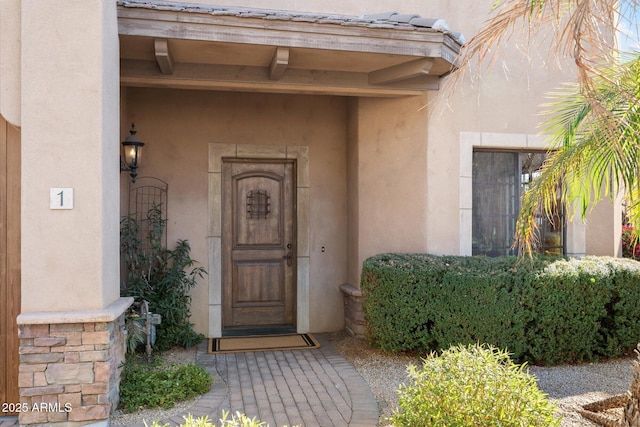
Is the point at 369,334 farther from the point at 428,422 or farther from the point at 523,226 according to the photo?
the point at 428,422

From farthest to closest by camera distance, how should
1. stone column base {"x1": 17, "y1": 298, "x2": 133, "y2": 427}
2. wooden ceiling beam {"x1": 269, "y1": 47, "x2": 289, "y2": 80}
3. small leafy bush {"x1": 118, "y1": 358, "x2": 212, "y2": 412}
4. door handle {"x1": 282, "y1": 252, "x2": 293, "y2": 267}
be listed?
door handle {"x1": 282, "y1": 252, "x2": 293, "y2": 267} < wooden ceiling beam {"x1": 269, "y1": 47, "x2": 289, "y2": 80} < small leafy bush {"x1": 118, "y1": 358, "x2": 212, "y2": 412} < stone column base {"x1": 17, "y1": 298, "x2": 133, "y2": 427}

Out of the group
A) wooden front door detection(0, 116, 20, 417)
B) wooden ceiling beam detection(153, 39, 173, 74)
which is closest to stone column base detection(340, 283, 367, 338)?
wooden ceiling beam detection(153, 39, 173, 74)

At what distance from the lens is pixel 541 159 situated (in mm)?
6188

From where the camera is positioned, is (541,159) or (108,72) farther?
(541,159)

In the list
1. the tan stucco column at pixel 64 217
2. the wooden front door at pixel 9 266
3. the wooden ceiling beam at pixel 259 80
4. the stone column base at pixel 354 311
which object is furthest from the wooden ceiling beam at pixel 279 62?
the stone column base at pixel 354 311

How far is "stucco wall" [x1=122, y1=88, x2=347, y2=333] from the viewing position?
6.16 m

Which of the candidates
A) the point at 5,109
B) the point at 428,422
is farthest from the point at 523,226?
the point at 5,109

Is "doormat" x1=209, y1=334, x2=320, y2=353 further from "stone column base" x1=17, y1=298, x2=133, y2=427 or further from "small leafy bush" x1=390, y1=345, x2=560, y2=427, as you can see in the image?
"small leafy bush" x1=390, y1=345, x2=560, y2=427

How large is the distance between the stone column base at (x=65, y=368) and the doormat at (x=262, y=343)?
2.13m

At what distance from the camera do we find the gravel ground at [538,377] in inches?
153

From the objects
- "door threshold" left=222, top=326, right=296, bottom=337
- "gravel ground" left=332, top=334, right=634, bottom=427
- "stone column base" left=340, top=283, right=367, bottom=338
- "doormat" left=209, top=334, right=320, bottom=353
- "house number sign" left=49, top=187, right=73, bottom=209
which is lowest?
"gravel ground" left=332, top=334, right=634, bottom=427

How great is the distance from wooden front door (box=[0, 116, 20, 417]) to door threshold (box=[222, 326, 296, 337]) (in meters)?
2.76

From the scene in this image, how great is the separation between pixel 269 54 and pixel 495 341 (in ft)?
12.2

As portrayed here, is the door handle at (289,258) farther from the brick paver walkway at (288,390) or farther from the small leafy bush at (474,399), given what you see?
the small leafy bush at (474,399)
